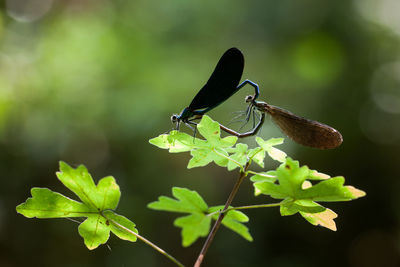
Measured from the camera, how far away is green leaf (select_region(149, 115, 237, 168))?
90 cm

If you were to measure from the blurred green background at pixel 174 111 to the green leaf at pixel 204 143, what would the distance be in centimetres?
333

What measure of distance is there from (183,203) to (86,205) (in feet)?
0.84

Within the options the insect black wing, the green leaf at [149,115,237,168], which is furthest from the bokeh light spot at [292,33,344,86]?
the green leaf at [149,115,237,168]

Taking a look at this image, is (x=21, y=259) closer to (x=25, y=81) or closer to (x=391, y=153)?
(x=25, y=81)

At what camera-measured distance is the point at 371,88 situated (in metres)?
4.90

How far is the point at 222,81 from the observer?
3.26 feet

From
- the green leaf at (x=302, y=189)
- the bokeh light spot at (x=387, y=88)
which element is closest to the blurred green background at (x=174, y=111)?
the bokeh light spot at (x=387, y=88)

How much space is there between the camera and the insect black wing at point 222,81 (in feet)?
3.20

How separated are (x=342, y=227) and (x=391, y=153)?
121 centimetres

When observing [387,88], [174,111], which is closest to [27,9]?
[174,111]

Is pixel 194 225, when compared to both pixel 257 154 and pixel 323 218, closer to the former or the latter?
pixel 257 154

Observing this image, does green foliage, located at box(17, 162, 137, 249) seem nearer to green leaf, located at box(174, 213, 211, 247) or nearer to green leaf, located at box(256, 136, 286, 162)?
green leaf, located at box(174, 213, 211, 247)

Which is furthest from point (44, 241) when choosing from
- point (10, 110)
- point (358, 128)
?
point (358, 128)

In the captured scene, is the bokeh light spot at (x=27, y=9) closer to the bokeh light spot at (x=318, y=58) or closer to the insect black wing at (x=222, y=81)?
the bokeh light spot at (x=318, y=58)
